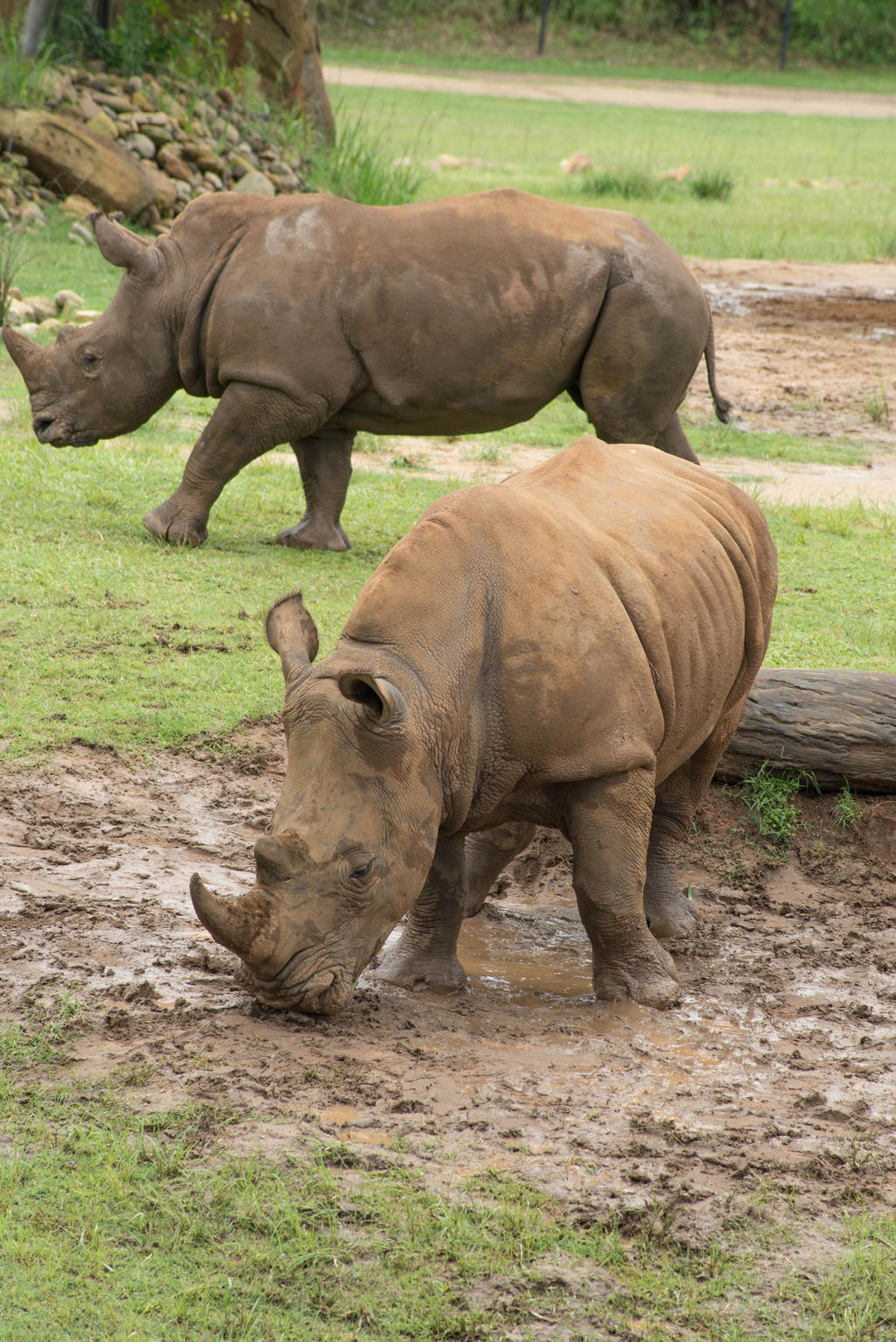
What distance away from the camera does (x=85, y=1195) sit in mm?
3176

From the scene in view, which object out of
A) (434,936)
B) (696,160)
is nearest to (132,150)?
(696,160)

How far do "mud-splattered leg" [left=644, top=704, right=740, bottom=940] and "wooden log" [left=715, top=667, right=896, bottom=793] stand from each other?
595 mm

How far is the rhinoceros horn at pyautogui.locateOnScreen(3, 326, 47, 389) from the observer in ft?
26.6

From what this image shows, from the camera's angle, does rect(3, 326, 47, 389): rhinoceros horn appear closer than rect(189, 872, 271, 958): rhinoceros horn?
No

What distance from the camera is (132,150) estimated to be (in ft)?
54.5

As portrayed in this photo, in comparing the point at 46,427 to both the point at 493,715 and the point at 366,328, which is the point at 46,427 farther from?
the point at 493,715

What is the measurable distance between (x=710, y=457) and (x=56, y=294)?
5715 mm

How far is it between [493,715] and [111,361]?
15.7 ft

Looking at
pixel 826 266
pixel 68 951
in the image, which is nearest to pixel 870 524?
pixel 68 951

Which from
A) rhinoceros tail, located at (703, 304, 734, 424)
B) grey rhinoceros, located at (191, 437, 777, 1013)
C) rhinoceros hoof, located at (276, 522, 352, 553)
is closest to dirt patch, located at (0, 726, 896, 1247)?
grey rhinoceros, located at (191, 437, 777, 1013)

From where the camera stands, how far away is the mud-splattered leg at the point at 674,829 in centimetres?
522

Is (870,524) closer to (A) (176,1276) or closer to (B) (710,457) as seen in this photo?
(B) (710,457)

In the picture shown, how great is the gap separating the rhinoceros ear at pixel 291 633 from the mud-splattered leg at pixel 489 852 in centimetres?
126

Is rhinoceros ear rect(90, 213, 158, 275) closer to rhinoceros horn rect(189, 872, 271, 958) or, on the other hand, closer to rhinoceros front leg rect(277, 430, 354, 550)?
rhinoceros front leg rect(277, 430, 354, 550)
